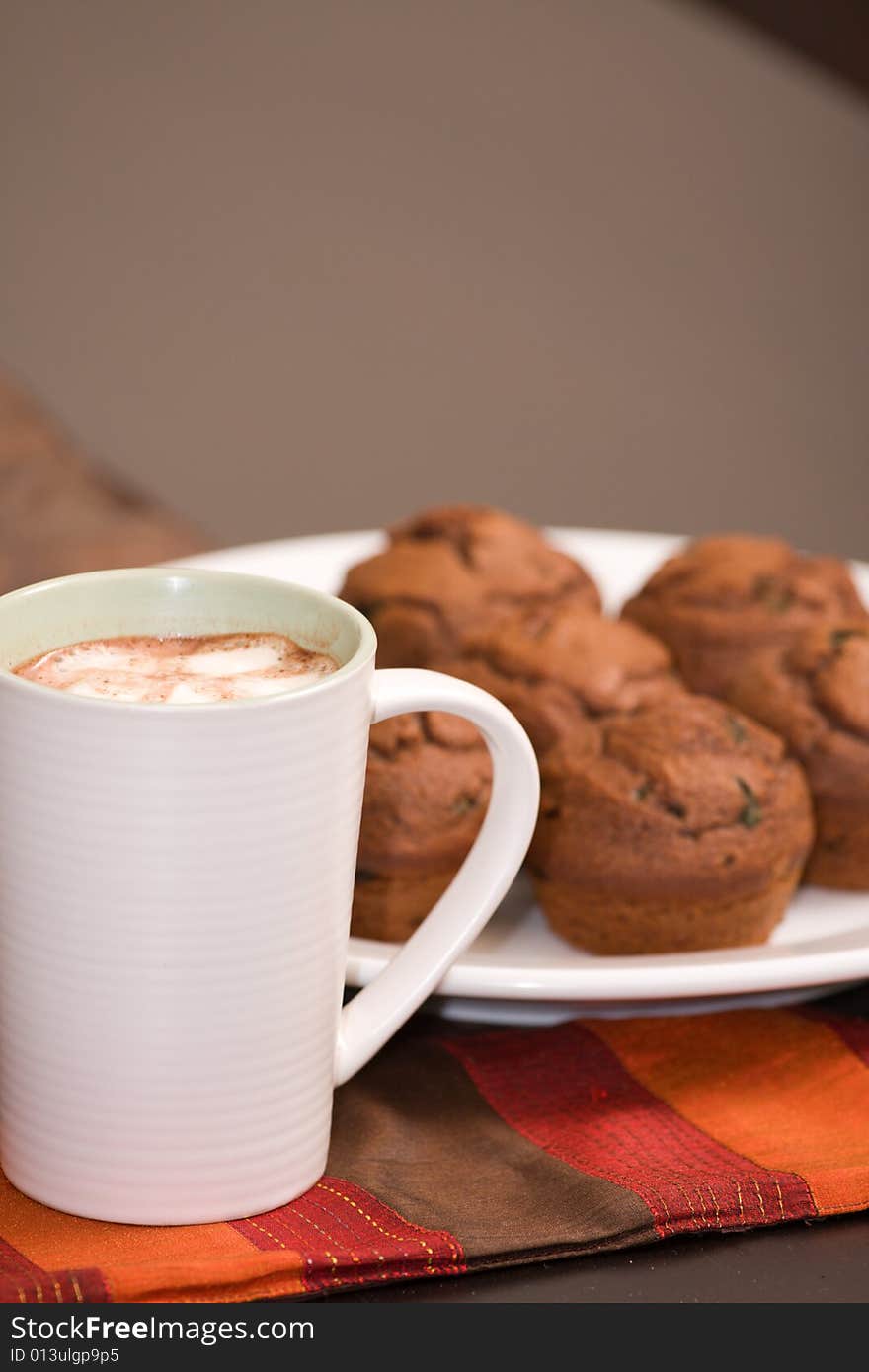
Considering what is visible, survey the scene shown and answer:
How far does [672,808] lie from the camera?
45.8 inches

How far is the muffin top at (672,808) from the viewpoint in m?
1.16

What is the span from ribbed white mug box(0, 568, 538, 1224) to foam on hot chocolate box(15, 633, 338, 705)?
0.01 metres

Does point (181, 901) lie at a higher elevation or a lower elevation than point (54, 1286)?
higher

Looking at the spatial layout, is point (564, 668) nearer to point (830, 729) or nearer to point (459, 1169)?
point (830, 729)

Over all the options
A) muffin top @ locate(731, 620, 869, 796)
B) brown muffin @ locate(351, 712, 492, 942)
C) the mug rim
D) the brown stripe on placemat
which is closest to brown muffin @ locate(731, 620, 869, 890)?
muffin top @ locate(731, 620, 869, 796)

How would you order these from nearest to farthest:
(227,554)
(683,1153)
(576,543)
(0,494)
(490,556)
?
1. (683,1153)
2. (490,556)
3. (227,554)
4. (576,543)
5. (0,494)

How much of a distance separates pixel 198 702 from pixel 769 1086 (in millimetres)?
461

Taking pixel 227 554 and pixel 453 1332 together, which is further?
pixel 227 554

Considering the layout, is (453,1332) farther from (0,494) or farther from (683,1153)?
(0,494)

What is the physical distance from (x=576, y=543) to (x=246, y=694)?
90 centimetres

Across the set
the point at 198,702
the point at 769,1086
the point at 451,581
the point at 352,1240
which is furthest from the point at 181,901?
the point at 451,581

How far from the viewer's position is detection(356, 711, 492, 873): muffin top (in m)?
1.18

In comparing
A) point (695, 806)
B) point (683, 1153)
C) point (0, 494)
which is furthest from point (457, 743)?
point (0, 494)

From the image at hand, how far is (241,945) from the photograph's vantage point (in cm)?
86
